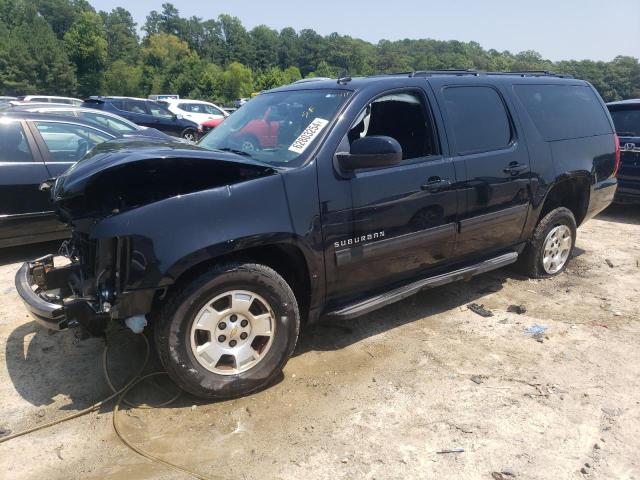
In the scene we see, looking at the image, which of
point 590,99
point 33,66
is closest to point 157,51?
point 33,66

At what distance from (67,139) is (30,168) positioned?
60 cm

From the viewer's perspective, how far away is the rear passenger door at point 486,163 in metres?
3.89

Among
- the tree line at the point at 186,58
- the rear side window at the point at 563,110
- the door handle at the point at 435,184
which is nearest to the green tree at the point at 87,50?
the tree line at the point at 186,58

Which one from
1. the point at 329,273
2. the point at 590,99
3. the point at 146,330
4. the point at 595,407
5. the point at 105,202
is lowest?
the point at 595,407

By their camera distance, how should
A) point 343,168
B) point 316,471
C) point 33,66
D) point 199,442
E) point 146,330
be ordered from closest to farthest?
1. point 316,471
2. point 199,442
3. point 343,168
4. point 146,330
5. point 33,66

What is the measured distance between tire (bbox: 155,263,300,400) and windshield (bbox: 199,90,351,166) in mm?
828

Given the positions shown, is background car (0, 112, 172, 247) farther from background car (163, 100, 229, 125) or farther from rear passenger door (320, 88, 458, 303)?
background car (163, 100, 229, 125)

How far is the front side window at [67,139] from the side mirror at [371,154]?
146 inches

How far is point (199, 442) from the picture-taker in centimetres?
266

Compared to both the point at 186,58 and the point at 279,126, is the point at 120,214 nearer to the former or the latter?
the point at 279,126

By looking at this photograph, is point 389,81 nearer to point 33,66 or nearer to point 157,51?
point 33,66

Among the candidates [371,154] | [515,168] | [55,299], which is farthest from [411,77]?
[55,299]

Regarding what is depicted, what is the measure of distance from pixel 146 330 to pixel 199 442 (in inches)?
52.3

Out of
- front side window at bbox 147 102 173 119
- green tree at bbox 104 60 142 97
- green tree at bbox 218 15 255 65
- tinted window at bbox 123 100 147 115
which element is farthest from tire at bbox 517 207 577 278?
green tree at bbox 218 15 255 65
